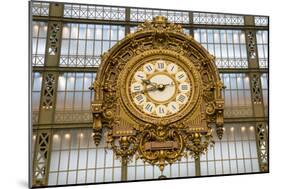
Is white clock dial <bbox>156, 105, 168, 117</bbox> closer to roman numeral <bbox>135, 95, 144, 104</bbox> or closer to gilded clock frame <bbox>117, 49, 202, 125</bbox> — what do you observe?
gilded clock frame <bbox>117, 49, 202, 125</bbox>

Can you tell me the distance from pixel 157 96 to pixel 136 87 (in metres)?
0.23

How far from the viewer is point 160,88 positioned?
280cm

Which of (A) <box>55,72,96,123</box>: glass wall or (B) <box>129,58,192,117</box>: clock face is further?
(B) <box>129,58,192,117</box>: clock face

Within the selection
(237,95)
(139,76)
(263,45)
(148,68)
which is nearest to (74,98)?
(139,76)

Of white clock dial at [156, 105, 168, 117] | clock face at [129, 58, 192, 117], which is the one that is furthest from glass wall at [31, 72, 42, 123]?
white clock dial at [156, 105, 168, 117]

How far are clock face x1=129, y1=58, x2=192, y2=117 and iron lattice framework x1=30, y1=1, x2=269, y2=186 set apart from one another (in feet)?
1.31

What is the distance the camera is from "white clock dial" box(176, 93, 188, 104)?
111 inches

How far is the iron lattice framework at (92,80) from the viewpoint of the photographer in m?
2.60

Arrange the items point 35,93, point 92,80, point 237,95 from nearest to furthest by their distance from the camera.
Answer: point 35,93, point 92,80, point 237,95

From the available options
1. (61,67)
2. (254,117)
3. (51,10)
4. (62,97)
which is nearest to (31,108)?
(62,97)

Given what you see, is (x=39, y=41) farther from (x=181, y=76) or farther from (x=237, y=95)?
(x=237, y=95)

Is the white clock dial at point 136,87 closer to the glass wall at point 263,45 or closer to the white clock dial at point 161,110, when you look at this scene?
the white clock dial at point 161,110

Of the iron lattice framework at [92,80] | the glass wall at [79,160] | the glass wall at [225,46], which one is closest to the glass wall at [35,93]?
the iron lattice framework at [92,80]

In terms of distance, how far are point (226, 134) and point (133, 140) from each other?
3.20ft
